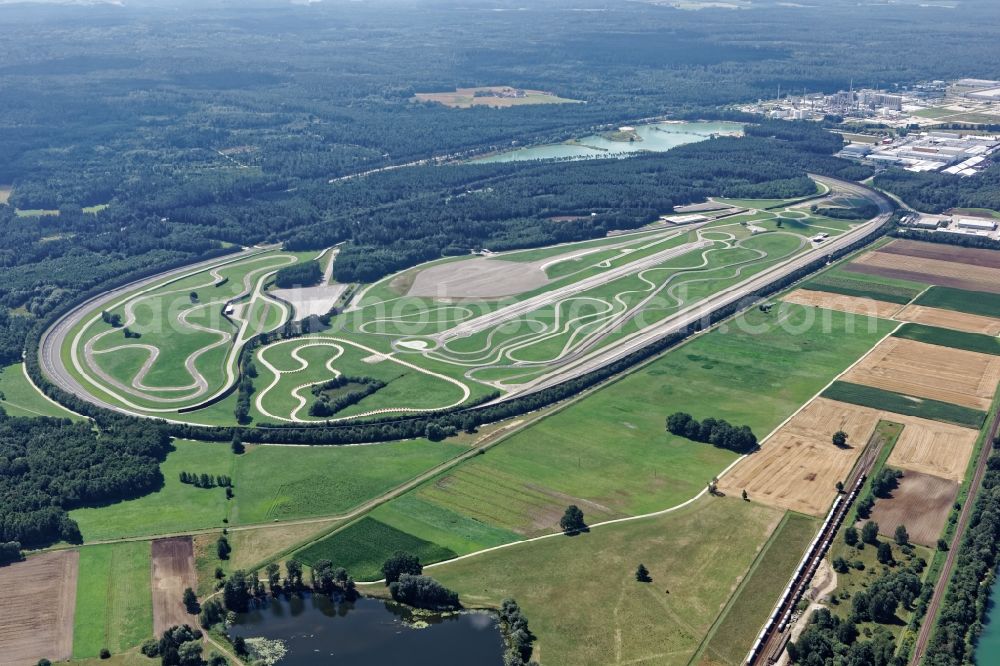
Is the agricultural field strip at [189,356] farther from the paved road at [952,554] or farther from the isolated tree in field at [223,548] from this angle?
the paved road at [952,554]

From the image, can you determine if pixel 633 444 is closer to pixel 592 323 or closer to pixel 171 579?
pixel 592 323

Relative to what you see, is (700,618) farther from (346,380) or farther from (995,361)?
(995,361)

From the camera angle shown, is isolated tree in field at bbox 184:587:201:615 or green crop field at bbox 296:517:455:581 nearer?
isolated tree in field at bbox 184:587:201:615

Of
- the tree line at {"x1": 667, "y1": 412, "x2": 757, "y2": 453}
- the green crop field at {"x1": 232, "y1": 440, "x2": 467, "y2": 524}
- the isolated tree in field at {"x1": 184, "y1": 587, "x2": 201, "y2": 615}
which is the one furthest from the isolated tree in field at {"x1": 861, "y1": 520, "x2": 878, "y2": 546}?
the isolated tree in field at {"x1": 184, "y1": 587, "x2": 201, "y2": 615}

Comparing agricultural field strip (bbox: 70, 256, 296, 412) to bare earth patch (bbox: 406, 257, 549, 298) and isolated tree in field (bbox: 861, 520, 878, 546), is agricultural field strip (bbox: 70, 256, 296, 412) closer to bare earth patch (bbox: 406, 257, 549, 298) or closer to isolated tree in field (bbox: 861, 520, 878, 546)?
bare earth patch (bbox: 406, 257, 549, 298)

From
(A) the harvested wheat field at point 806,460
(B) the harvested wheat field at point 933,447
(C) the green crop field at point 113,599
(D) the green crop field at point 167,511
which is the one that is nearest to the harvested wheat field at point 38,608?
(C) the green crop field at point 113,599

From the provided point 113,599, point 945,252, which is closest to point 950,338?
A: point 945,252

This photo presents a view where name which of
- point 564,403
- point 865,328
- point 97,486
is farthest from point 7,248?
point 865,328
